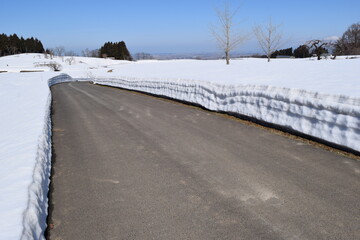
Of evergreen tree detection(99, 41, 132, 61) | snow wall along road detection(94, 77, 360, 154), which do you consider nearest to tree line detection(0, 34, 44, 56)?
evergreen tree detection(99, 41, 132, 61)

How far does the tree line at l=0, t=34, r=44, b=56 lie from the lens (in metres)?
142

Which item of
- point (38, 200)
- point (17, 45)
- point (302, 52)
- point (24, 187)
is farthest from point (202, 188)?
point (17, 45)

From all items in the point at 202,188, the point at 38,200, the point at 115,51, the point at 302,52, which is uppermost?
the point at 115,51

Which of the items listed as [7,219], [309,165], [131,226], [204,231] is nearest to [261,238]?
[204,231]

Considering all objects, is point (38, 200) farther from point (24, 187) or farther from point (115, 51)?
point (115, 51)

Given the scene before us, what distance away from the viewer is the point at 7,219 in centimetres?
317

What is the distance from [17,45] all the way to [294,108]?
175m

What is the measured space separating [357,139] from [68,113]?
1092 cm

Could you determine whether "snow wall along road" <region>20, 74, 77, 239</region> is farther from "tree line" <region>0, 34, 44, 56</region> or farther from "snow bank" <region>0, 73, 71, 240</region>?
"tree line" <region>0, 34, 44, 56</region>

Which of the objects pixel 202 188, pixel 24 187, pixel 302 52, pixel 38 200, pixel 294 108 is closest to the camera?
pixel 38 200

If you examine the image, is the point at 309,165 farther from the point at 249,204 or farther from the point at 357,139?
the point at 249,204

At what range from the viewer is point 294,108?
7.23 meters

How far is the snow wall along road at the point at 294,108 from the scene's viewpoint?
5785 mm

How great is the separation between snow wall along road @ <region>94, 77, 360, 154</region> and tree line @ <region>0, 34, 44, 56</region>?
162706 mm
